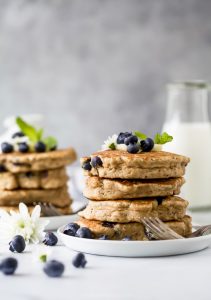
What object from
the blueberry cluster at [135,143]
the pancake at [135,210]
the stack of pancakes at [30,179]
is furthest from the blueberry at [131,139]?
the stack of pancakes at [30,179]

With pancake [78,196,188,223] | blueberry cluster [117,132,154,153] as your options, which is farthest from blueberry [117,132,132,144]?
pancake [78,196,188,223]

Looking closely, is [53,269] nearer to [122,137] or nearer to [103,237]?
[103,237]

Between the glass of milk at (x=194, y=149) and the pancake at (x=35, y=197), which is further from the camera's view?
the glass of milk at (x=194, y=149)

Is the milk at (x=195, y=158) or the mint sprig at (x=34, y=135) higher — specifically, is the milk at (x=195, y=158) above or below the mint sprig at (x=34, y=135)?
below

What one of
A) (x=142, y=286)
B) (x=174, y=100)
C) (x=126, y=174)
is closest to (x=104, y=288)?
(x=142, y=286)

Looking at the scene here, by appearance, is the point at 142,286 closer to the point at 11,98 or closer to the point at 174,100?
the point at 174,100

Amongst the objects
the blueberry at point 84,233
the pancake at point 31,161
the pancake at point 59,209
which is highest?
the pancake at point 31,161

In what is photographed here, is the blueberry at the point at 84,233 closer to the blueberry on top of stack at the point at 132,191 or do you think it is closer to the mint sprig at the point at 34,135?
the blueberry on top of stack at the point at 132,191
